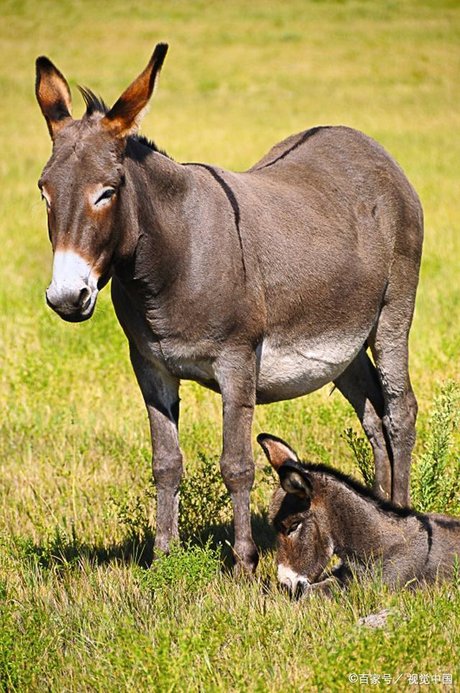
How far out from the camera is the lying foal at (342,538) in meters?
5.58

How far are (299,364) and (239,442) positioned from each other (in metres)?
0.76

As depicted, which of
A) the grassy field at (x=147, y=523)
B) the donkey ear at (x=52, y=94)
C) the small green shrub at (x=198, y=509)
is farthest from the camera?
the small green shrub at (x=198, y=509)

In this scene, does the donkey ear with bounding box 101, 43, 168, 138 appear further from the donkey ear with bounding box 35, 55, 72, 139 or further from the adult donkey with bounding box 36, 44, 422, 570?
the donkey ear with bounding box 35, 55, 72, 139

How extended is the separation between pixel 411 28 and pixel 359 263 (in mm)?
47842

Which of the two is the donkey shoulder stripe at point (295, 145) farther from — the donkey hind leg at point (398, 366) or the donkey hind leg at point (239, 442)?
the donkey hind leg at point (239, 442)

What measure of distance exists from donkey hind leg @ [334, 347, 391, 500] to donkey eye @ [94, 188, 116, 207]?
3.00m

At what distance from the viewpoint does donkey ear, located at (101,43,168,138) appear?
4875 mm

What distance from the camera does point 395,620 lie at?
469 centimetres

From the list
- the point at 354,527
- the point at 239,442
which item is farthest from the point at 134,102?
the point at 354,527

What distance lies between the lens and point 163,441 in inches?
241

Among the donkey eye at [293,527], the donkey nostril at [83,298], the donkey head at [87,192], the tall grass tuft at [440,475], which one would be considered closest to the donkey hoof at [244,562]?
the donkey eye at [293,527]

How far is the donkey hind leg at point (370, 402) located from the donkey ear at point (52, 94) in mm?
3020

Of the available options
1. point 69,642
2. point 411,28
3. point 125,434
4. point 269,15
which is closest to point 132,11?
point 269,15

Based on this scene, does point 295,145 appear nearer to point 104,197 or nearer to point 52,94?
point 52,94
